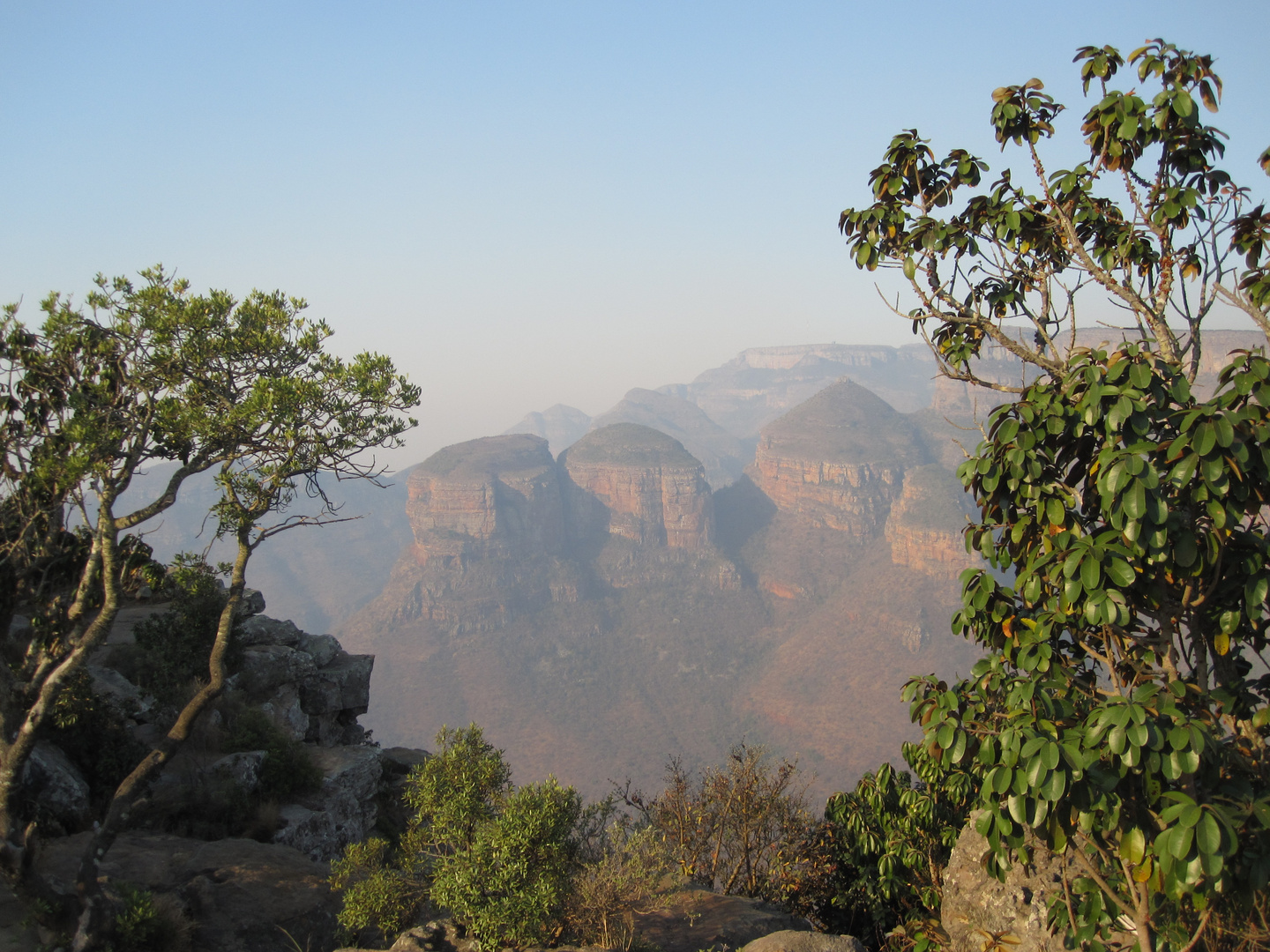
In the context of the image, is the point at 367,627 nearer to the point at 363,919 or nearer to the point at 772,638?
the point at 772,638

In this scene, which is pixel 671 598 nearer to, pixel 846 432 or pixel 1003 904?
pixel 846 432

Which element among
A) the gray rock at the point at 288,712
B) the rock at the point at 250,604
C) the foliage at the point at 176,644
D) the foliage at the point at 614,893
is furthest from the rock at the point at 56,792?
the foliage at the point at 614,893

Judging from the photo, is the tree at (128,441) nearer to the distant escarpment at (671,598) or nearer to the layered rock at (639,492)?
the distant escarpment at (671,598)

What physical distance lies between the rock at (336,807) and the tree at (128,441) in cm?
455

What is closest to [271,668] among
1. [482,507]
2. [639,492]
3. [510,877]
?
[510,877]

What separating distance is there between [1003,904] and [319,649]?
20357 mm

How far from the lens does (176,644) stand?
57.0ft

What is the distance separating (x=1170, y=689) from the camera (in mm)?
5090

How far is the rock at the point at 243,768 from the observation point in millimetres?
14616

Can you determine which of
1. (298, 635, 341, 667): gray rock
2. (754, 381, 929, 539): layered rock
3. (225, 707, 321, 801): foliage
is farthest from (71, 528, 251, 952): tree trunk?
(754, 381, 929, 539): layered rock

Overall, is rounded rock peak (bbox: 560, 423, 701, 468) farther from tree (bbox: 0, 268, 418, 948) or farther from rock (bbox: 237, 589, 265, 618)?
tree (bbox: 0, 268, 418, 948)

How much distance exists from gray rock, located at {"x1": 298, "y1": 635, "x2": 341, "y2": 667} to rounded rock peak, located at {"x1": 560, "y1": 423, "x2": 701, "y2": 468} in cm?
15880

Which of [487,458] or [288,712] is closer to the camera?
[288,712]

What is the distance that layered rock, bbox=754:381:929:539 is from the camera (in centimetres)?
16975
